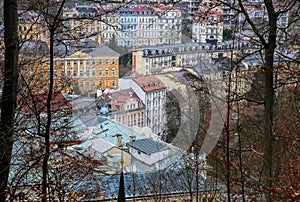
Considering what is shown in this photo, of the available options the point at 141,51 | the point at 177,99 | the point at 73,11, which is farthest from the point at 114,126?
the point at 73,11

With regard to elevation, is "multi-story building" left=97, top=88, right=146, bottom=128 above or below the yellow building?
below

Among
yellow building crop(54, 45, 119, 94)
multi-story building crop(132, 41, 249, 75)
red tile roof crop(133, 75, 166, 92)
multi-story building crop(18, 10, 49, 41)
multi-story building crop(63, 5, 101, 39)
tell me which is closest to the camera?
multi-story building crop(63, 5, 101, 39)

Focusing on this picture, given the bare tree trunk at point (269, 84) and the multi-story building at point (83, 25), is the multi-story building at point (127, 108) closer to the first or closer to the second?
the multi-story building at point (83, 25)

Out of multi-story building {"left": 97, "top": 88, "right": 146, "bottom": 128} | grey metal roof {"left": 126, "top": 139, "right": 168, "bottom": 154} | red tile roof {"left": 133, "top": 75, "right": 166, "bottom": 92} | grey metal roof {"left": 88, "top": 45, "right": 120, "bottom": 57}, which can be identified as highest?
grey metal roof {"left": 88, "top": 45, "right": 120, "bottom": 57}

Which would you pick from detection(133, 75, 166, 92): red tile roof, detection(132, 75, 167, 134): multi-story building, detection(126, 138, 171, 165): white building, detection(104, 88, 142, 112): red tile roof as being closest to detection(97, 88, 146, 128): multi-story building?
detection(104, 88, 142, 112): red tile roof

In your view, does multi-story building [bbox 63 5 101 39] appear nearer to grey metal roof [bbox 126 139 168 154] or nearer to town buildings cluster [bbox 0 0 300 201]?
town buildings cluster [bbox 0 0 300 201]

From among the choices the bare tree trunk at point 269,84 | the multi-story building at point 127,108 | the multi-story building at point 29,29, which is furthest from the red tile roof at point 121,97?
the bare tree trunk at point 269,84

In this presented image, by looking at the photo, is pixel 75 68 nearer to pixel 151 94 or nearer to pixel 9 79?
pixel 9 79
